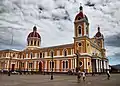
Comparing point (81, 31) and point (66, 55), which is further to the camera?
point (66, 55)

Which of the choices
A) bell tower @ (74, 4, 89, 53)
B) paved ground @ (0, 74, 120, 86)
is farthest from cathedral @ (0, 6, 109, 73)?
paved ground @ (0, 74, 120, 86)

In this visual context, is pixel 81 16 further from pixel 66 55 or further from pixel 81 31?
pixel 66 55

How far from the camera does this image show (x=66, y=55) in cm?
5259

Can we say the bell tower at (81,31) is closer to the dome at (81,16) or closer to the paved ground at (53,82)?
the dome at (81,16)

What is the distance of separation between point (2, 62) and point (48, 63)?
843 inches

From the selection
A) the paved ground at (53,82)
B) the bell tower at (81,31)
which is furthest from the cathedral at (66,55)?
the paved ground at (53,82)

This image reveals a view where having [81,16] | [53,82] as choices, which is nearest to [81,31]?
[81,16]

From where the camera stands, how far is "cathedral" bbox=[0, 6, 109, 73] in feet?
154

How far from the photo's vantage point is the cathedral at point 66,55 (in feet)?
154

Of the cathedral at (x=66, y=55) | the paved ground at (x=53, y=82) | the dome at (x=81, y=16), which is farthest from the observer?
the dome at (x=81, y=16)

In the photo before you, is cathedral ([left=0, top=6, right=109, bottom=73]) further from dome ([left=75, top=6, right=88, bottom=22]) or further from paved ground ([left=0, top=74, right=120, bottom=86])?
paved ground ([left=0, top=74, right=120, bottom=86])

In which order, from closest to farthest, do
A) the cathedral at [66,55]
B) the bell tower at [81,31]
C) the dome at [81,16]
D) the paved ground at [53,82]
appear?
the paved ground at [53,82]
the bell tower at [81,31]
the cathedral at [66,55]
the dome at [81,16]

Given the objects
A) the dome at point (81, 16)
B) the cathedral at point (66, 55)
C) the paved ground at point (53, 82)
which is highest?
the dome at point (81, 16)

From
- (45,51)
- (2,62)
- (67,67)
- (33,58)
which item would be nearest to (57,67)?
(67,67)
